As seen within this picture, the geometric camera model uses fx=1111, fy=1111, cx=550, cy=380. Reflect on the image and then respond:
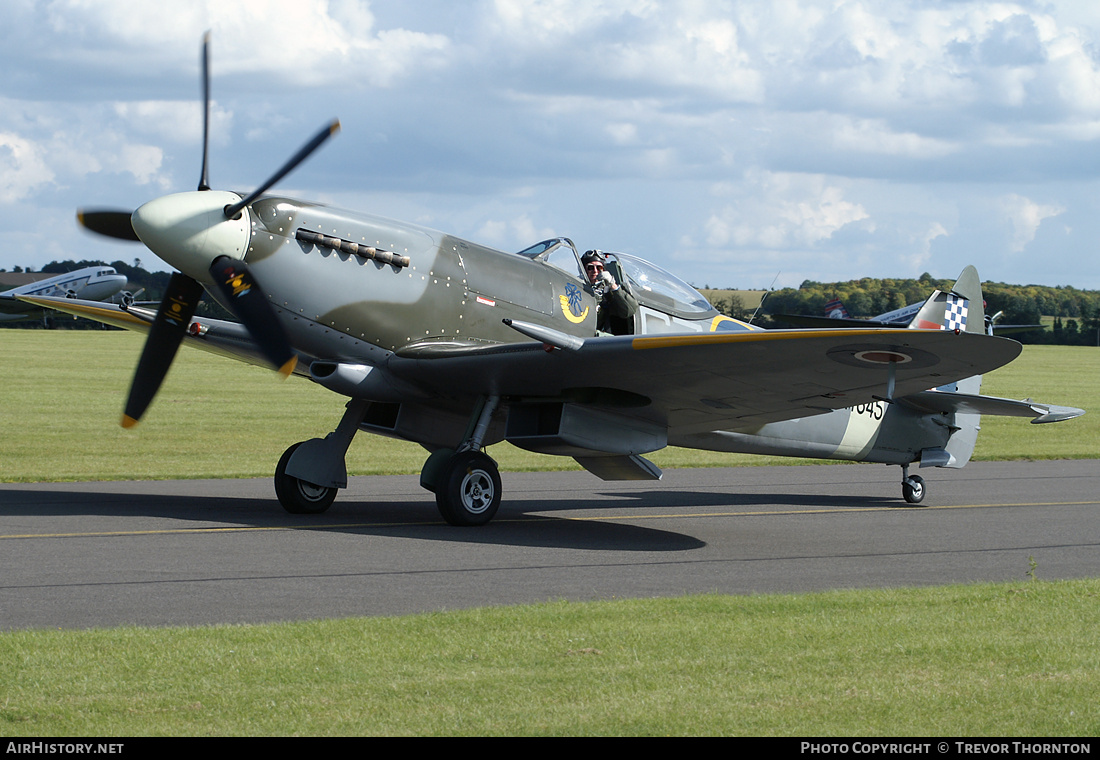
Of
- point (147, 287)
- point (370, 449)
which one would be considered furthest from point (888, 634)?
point (370, 449)

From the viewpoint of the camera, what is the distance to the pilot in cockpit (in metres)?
11.4

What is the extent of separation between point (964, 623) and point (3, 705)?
502 centimetres

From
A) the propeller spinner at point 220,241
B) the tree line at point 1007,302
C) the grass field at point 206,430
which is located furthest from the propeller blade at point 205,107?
the tree line at point 1007,302

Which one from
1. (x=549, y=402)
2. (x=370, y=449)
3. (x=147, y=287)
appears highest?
(x=147, y=287)

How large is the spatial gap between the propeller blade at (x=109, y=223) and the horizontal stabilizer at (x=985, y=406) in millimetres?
8318

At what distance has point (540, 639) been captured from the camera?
19.4ft

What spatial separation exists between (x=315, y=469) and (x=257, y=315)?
8.11 ft

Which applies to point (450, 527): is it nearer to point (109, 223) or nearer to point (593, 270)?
point (593, 270)

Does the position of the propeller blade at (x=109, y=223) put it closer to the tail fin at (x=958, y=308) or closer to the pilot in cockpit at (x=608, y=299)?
the pilot in cockpit at (x=608, y=299)

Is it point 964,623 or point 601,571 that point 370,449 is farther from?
point 964,623

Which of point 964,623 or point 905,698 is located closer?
point 905,698

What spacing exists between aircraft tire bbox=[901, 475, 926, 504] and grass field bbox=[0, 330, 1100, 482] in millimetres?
5645

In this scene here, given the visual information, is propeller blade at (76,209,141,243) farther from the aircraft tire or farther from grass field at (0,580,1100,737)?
the aircraft tire
